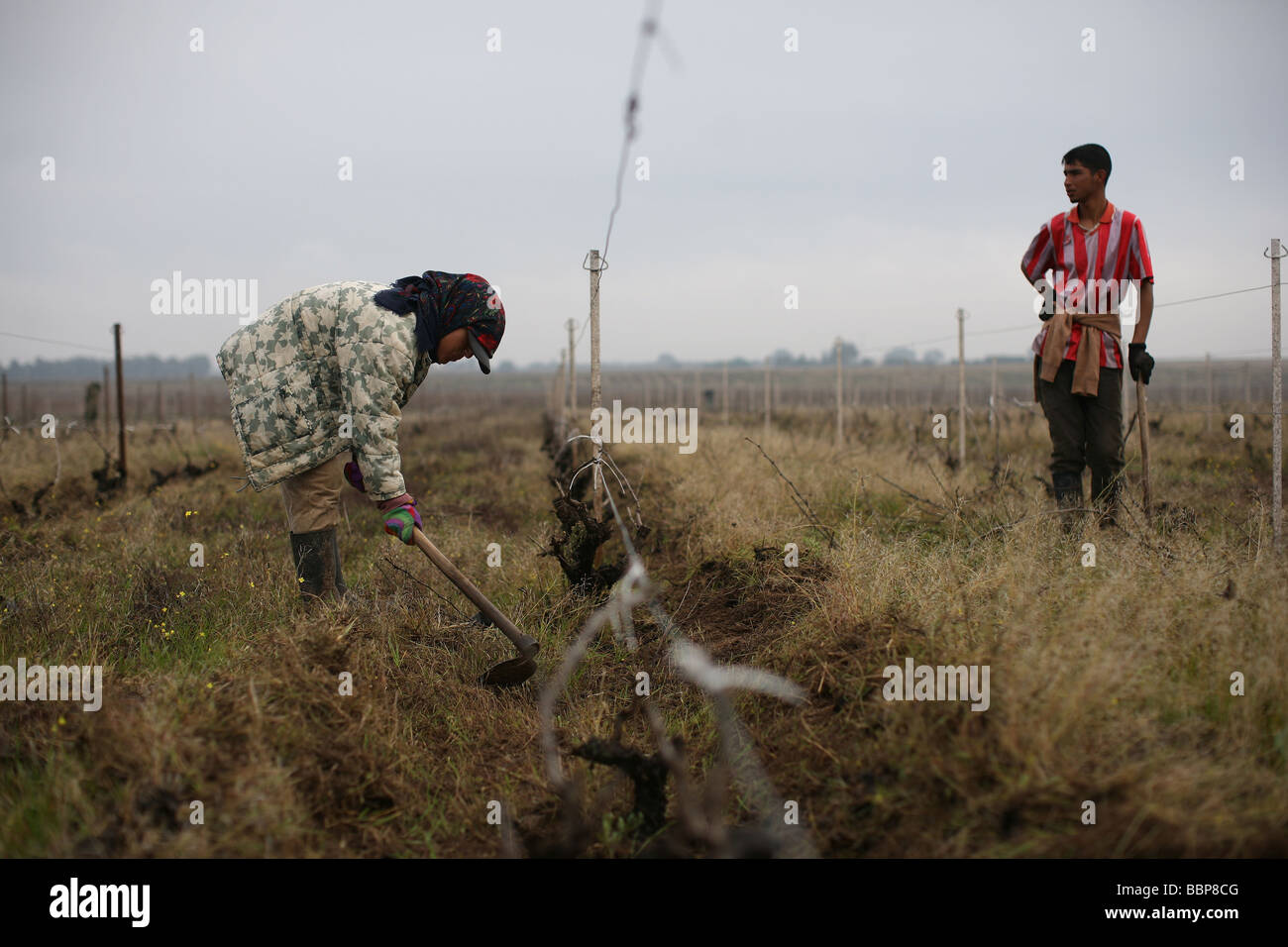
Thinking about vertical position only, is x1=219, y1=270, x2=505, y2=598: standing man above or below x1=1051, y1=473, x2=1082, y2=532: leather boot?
above

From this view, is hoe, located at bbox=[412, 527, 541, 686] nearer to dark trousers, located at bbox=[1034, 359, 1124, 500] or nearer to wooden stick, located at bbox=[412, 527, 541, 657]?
wooden stick, located at bbox=[412, 527, 541, 657]

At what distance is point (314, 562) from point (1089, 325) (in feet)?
13.6

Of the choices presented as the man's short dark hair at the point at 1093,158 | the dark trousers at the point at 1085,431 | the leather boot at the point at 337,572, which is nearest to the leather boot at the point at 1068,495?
the dark trousers at the point at 1085,431

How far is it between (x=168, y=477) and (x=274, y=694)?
6926 mm

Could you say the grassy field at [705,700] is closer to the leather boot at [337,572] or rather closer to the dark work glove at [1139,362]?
the leather boot at [337,572]

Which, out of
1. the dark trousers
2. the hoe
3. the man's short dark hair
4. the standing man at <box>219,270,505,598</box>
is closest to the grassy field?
the hoe

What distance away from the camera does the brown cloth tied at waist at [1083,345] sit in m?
3.95

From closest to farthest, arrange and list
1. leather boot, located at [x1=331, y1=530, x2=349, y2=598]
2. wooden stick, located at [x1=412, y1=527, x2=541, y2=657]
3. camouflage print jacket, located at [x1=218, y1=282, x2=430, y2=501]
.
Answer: wooden stick, located at [x1=412, y1=527, x2=541, y2=657], camouflage print jacket, located at [x1=218, y1=282, x2=430, y2=501], leather boot, located at [x1=331, y1=530, x2=349, y2=598]

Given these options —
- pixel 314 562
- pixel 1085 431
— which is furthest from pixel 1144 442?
pixel 314 562

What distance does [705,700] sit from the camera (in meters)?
2.96

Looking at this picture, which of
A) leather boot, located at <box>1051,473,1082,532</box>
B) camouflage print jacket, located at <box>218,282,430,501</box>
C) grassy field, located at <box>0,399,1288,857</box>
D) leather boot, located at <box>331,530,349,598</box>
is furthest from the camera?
leather boot, located at <box>1051,473,1082,532</box>

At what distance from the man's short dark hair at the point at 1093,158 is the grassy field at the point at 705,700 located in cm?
181

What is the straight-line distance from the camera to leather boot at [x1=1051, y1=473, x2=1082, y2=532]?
3.88 metres
